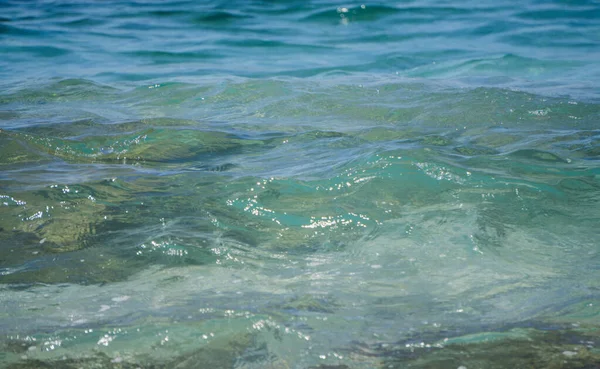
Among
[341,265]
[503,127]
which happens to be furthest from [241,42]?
[341,265]

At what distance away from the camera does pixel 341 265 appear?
2.92 meters

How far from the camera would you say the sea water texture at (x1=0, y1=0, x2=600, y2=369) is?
2.28 metres

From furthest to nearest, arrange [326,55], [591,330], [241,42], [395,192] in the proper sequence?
[241,42] < [326,55] < [395,192] < [591,330]


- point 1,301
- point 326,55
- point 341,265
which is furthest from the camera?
point 326,55

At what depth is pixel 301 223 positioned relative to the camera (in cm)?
345

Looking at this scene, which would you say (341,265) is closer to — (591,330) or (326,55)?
(591,330)

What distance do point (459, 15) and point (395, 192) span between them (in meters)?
9.73

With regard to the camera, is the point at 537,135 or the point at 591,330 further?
the point at 537,135

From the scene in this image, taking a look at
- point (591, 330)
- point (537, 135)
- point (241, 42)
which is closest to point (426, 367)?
point (591, 330)

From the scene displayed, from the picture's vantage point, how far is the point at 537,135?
4957 mm

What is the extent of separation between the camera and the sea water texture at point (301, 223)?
228 centimetres

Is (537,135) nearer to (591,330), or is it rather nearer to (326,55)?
(591,330)

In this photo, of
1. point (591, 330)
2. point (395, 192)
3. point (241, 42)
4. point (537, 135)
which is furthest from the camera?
point (241, 42)

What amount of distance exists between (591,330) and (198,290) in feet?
4.87
